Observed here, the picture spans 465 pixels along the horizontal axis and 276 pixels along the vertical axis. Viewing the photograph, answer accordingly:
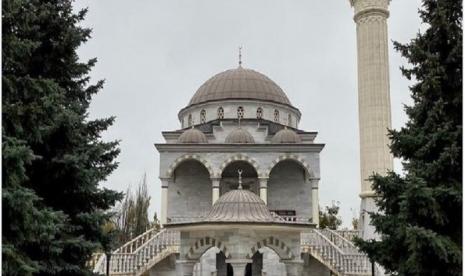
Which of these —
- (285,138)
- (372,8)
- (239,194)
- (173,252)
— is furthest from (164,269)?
(372,8)

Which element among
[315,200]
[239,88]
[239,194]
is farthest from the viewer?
[239,88]

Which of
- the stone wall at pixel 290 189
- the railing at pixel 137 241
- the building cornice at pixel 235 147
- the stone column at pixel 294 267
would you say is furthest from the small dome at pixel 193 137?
the stone column at pixel 294 267

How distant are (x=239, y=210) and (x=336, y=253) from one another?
656 centimetres

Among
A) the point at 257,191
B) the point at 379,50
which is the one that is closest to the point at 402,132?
the point at 379,50

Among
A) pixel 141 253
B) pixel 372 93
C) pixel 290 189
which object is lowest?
pixel 141 253

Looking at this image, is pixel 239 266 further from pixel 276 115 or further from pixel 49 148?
pixel 276 115

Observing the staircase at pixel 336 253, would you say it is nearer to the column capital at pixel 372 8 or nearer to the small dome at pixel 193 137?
the small dome at pixel 193 137

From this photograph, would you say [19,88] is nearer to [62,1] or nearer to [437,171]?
[62,1]

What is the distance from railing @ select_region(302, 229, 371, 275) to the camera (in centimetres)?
1964

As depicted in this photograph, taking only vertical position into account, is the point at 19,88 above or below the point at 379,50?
below

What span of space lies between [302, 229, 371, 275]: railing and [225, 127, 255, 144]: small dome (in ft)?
22.8

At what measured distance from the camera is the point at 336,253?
21.0m

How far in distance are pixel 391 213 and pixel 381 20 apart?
1866 cm

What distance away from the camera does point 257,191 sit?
99.6 feet
